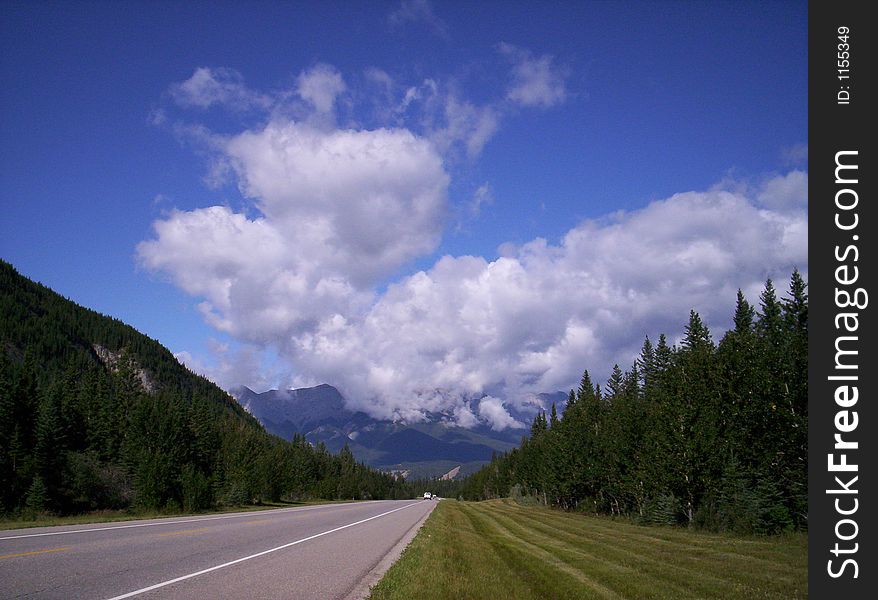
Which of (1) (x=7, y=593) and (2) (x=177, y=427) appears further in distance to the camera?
(2) (x=177, y=427)

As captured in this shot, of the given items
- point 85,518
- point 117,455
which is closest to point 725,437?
point 85,518

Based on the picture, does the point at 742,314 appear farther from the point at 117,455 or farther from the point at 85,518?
the point at 117,455

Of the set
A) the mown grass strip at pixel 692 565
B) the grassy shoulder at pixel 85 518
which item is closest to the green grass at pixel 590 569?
the mown grass strip at pixel 692 565

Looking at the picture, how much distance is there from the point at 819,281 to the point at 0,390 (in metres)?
63.6

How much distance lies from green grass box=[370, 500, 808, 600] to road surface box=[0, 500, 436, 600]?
3.91ft

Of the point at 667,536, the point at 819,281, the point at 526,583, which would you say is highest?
the point at 819,281

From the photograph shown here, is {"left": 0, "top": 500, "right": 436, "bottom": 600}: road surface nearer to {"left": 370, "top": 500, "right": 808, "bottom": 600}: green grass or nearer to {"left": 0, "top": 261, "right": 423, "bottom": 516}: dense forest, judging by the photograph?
{"left": 370, "top": 500, "right": 808, "bottom": 600}: green grass

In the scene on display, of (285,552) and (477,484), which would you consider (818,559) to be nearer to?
(285,552)

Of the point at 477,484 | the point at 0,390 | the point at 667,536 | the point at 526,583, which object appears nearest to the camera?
the point at 526,583

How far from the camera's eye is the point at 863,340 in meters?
9.11

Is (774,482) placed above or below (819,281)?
below

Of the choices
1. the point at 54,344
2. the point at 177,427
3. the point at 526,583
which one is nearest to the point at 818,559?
the point at 526,583

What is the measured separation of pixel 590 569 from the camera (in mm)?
15016

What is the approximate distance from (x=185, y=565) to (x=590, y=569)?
10557 mm
